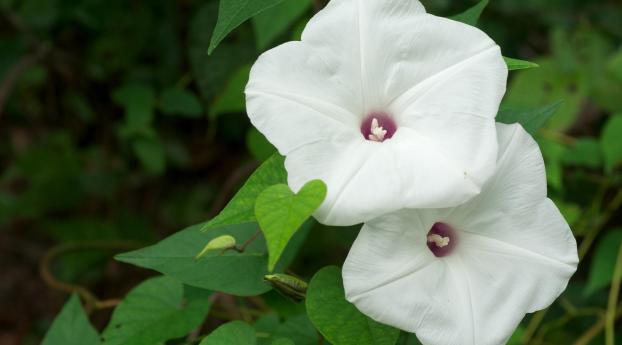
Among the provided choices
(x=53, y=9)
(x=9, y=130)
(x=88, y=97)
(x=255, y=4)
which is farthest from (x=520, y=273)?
(x=9, y=130)

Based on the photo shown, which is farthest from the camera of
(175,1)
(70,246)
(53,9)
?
(175,1)

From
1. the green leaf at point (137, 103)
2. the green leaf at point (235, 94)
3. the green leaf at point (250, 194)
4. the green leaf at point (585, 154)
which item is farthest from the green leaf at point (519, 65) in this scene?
the green leaf at point (137, 103)

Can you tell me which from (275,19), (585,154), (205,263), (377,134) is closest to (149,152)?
(275,19)

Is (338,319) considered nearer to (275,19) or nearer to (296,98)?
(296,98)

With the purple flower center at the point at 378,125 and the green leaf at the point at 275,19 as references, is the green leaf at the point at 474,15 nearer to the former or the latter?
the purple flower center at the point at 378,125

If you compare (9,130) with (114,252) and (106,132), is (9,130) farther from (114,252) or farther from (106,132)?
(114,252)
